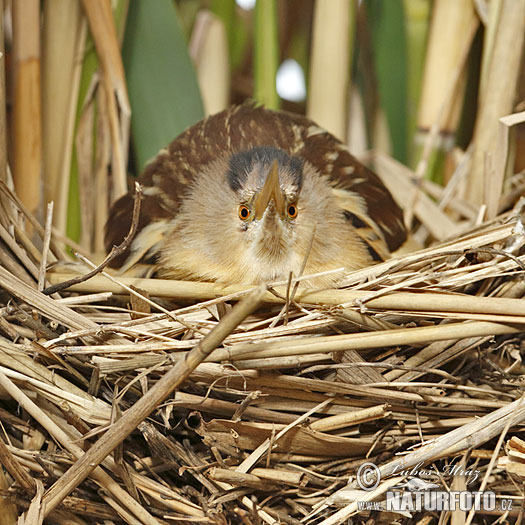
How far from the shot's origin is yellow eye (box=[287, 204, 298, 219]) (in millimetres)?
1262

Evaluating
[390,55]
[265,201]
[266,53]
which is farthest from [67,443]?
[390,55]

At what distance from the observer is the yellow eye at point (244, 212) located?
4.16 ft

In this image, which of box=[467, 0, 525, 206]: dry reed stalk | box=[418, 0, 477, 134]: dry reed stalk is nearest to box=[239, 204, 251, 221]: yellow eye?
box=[467, 0, 525, 206]: dry reed stalk

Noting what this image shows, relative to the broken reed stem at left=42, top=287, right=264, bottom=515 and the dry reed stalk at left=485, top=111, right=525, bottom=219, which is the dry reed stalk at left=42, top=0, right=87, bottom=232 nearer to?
the broken reed stem at left=42, top=287, right=264, bottom=515

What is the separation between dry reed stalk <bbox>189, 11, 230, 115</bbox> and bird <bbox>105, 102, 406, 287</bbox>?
0.86ft

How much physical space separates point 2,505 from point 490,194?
3.34 feet

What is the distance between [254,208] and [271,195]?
67 millimetres

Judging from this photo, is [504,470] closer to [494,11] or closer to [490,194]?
[490,194]

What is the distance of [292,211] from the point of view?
50.0 inches

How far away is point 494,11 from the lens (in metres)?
1.61

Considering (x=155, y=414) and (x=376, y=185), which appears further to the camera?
(x=376, y=185)

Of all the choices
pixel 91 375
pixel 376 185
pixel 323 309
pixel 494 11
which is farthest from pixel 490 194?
pixel 91 375

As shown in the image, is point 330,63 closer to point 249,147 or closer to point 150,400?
point 249,147

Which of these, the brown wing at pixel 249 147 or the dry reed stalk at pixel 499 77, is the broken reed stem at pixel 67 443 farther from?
the dry reed stalk at pixel 499 77
